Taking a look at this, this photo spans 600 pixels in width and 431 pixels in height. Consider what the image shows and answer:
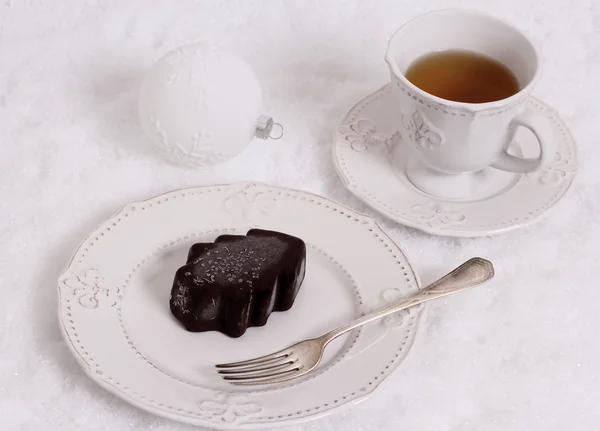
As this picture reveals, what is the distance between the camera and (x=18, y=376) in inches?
32.2

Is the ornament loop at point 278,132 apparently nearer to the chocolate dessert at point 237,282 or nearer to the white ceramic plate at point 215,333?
the white ceramic plate at point 215,333

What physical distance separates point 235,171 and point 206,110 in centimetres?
10

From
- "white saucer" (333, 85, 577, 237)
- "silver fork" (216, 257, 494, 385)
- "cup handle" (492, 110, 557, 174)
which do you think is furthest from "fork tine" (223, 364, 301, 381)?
"cup handle" (492, 110, 557, 174)

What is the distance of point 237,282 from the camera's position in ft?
2.70

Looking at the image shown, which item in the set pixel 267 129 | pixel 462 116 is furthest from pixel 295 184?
pixel 462 116

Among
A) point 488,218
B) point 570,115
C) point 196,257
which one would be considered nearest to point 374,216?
point 488,218

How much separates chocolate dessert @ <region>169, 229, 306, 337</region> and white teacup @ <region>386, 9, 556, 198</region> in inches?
7.9

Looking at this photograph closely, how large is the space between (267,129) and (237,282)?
0.30 metres

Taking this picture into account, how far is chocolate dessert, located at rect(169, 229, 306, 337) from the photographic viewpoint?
32.0 inches

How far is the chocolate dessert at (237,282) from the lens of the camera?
81 cm

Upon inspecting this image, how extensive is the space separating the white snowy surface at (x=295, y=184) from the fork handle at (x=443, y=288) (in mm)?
30

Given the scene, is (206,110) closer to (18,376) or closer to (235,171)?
(235,171)

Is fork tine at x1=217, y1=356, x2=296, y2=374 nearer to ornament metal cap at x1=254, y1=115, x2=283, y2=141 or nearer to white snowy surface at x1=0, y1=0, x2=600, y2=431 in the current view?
white snowy surface at x1=0, y1=0, x2=600, y2=431

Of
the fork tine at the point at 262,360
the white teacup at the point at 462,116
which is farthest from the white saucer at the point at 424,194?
the fork tine at the point at 262,360
